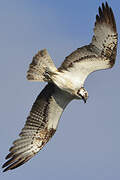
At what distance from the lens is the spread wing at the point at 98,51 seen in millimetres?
16672

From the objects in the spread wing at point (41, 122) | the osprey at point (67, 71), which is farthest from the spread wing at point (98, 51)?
the spread wing at point (41, 122)

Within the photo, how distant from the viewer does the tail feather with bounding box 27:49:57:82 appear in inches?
661

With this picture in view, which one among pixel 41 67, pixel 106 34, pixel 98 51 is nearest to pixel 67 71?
pixel 41 67

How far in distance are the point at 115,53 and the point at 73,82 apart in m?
1.32

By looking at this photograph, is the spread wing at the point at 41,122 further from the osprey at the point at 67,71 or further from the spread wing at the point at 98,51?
the spread wing at the point at 98,51

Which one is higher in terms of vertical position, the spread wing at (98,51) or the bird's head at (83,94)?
the spread wing at (98,51)

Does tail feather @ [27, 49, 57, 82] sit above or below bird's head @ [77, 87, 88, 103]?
above

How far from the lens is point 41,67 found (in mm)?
16859

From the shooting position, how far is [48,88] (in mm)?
17141

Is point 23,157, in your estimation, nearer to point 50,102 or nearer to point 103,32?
point 50,102

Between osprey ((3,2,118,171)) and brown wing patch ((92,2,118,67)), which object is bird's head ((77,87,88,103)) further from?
brown wing patch ((92,2,118,67))

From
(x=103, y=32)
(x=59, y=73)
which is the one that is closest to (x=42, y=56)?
(x=59, y=73)

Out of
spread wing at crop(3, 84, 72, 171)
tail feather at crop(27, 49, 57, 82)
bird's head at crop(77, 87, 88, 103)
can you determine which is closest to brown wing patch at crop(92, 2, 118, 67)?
bird's head at crop(77, 87, 88, 103)

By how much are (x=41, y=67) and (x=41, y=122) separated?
1492 mm
